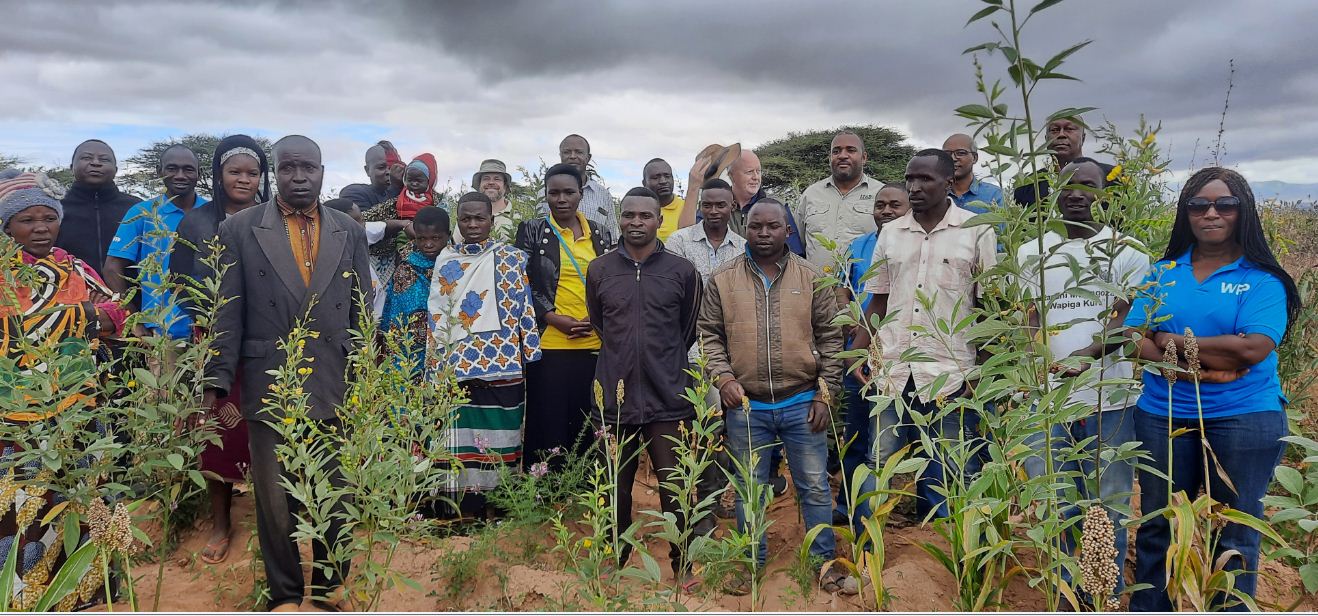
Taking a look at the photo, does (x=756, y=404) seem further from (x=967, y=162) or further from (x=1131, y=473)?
(x=967, y=162)

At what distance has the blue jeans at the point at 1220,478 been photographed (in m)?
2.70

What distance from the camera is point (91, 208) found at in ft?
16.0

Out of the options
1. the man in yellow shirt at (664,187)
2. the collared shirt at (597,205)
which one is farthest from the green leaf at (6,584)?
the man in yellow shirt at (664,187)

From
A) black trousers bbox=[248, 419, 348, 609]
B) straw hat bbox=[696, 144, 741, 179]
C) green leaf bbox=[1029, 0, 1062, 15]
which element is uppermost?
straw hat bbox=[696, 144, 741, 179]

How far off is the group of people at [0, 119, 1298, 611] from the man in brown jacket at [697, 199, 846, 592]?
0.01m

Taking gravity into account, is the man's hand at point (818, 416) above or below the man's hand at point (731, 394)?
below

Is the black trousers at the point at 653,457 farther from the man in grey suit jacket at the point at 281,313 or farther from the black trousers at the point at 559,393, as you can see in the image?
the man in grey suit jacket at the point at 281,313

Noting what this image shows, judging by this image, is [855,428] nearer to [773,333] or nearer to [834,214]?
[773,333]

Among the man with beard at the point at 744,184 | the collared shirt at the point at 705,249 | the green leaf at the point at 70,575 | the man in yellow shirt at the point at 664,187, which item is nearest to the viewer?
the green leaf at the point at 70,575

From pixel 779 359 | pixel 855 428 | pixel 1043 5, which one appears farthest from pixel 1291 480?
pixel 855 428

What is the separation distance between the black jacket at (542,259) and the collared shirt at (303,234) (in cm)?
131

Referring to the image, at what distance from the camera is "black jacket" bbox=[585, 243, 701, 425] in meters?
3.73

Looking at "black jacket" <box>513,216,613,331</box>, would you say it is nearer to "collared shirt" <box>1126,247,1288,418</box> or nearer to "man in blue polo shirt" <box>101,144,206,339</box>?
"man in blue polo shirt" <box>101,144,206,339</box>

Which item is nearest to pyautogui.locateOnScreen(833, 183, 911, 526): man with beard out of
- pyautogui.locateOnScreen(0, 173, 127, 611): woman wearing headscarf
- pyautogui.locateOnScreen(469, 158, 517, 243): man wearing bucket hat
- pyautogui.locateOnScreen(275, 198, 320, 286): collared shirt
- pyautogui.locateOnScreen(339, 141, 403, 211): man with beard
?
pyautogui.locateOnScreen(275, 198, 320, 286): collared shirt
